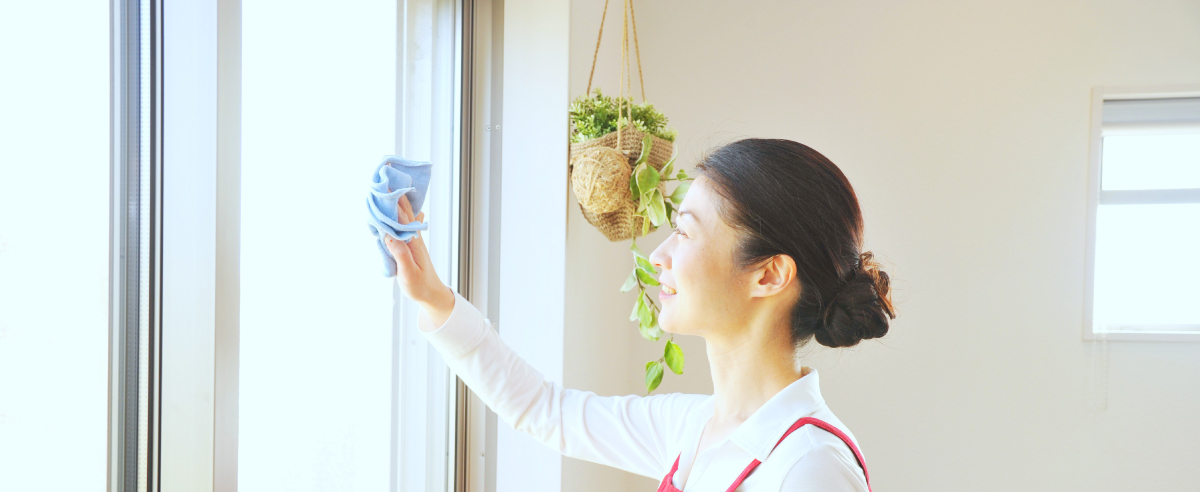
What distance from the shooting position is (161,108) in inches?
26.3

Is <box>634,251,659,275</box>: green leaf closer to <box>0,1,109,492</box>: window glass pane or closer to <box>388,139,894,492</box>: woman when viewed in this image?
<box>388,139,894,492</box>: woman

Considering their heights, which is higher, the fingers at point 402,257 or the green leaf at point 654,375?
the fingers at point 402,257

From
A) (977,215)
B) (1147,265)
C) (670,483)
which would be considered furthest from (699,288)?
(1147,265)

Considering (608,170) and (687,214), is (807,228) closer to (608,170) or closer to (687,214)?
(687,214)

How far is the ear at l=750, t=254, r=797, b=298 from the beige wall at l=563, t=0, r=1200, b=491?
119 centimetres

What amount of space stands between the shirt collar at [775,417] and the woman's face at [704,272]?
0.12 meters

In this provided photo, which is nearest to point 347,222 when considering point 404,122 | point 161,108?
point 404,122

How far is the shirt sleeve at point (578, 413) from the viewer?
106 centimetres

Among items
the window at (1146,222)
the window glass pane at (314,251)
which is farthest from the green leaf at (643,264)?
the window at (1146,222)

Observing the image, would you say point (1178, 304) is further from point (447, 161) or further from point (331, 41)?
point (331, 41)

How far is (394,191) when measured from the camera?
2.53 ft

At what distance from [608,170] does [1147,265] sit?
2017 millimetres

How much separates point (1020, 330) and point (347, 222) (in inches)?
81.1

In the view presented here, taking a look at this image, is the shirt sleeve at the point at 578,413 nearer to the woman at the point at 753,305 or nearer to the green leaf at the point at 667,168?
the woman at the point at 753,305
